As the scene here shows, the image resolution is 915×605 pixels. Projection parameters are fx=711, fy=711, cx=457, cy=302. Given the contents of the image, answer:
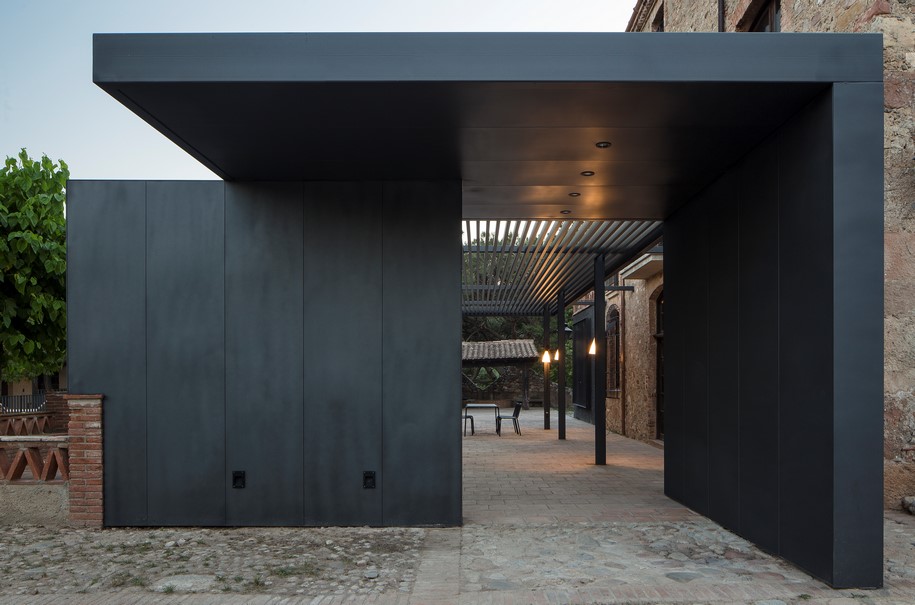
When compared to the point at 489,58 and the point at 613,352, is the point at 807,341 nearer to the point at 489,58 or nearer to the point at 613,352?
the point at 489,58

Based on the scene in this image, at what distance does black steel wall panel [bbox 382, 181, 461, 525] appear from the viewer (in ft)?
20.5

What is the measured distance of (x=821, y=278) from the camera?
460 cm

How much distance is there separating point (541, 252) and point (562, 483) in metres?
3.79

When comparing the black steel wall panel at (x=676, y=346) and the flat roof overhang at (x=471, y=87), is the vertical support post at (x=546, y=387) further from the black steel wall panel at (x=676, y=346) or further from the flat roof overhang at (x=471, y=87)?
the flat roof overhang at (x=471, y=87)

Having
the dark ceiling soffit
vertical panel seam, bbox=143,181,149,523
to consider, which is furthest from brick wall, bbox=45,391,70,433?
the dark ceiling soffit

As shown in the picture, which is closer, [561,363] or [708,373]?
[708,373]

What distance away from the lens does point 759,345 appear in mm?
5531

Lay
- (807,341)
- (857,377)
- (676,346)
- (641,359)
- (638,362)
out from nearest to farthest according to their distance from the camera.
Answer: (857,377)
(807,341)
(676,346)
(641,359)
(638,362)

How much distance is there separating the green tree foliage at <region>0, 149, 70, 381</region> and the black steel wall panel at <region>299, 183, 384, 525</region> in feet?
22.0

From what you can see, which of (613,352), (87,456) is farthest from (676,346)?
(613,352)

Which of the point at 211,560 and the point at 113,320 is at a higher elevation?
the point at 113,320

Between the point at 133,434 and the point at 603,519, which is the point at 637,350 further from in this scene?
the point at 133,434

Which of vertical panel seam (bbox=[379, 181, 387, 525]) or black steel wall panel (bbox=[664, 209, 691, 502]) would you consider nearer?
vertical panel seam (bbox=[379, 181, 387, 525])

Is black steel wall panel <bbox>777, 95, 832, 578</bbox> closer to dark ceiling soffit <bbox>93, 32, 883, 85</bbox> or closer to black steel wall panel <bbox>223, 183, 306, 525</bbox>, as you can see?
dark ceiling soffit <bbox>93, 32, 883, 85</bbox>
